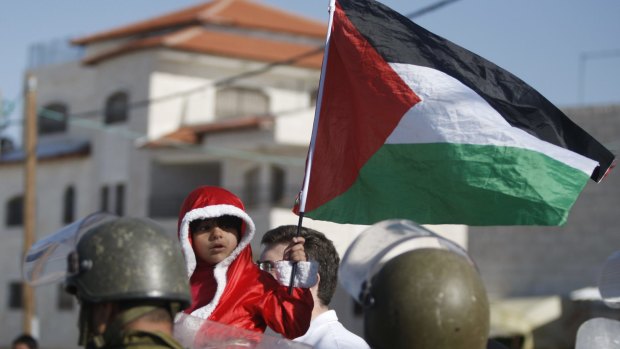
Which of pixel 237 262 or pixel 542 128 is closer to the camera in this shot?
pixel 237 262

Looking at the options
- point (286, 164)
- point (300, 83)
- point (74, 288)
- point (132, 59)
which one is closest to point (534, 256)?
point (286, 164)

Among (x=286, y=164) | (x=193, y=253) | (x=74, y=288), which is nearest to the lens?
(x=74, y=288)

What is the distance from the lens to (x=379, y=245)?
7.93 metres

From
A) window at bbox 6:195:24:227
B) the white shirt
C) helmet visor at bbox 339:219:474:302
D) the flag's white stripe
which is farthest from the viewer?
window at bbox 6:195:24:227

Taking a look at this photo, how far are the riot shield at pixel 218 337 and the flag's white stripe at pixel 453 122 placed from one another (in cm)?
168

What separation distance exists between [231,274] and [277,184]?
27.9 meters

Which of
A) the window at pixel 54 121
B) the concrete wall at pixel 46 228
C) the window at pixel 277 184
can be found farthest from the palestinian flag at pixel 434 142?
the window at pixel 54 121

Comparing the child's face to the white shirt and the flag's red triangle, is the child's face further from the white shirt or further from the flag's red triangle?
the flag's red triangle

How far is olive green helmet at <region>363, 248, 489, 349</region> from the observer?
17.6 ft

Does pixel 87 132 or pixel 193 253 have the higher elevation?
pixel 193 253

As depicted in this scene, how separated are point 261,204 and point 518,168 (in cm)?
2672

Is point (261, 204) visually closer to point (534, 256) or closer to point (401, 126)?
point (534, 256)

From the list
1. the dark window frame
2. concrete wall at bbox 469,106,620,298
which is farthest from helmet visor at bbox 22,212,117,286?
the dark window frame

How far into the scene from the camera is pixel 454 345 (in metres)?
5.37
